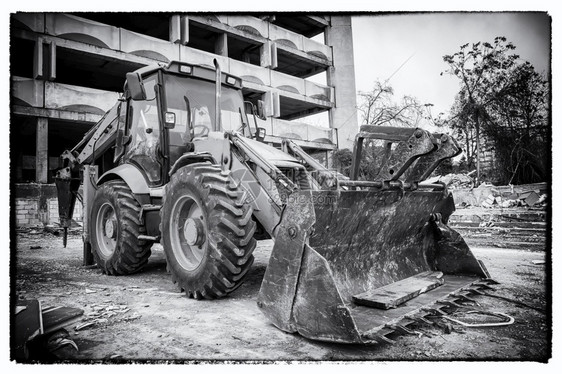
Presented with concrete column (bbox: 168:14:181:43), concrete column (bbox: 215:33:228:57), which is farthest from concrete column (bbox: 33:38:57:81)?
concrete column (bbox: 215:33:228:57)

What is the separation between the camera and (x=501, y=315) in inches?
128

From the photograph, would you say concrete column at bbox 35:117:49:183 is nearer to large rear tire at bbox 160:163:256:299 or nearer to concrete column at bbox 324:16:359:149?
concrete column at bbox 324:16:359:149

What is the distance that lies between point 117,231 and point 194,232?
1.72m

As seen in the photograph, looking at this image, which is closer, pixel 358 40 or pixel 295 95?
pixel 358 40

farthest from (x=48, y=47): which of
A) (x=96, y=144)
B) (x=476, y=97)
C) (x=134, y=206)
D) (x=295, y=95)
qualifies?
(x=476, y=97)

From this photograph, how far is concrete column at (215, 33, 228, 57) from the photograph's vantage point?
16.1 metres

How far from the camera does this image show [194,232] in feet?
12.1

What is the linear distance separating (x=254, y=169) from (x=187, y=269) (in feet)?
4.06

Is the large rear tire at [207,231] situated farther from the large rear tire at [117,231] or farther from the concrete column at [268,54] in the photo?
the concrete column at [268,54]

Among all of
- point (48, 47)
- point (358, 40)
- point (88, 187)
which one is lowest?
point (88, 187)

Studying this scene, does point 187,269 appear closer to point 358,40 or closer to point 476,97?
point 358,40

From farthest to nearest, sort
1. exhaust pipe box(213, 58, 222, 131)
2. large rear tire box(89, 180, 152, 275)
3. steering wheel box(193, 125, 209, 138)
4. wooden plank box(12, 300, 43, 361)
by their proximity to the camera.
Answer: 1. steering wheel box(193, 125, 209, 138)
2. large rear tire box(89, 180, 152, 275)
3. exhaust pipe box(213, 58, 222, 131)
4. wooden plank box(12, 300, 43, 361)

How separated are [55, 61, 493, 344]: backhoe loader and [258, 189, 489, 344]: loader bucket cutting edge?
0.01 metres

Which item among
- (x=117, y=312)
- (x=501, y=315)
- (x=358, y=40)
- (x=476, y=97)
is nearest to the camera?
(x=501, y=315)
